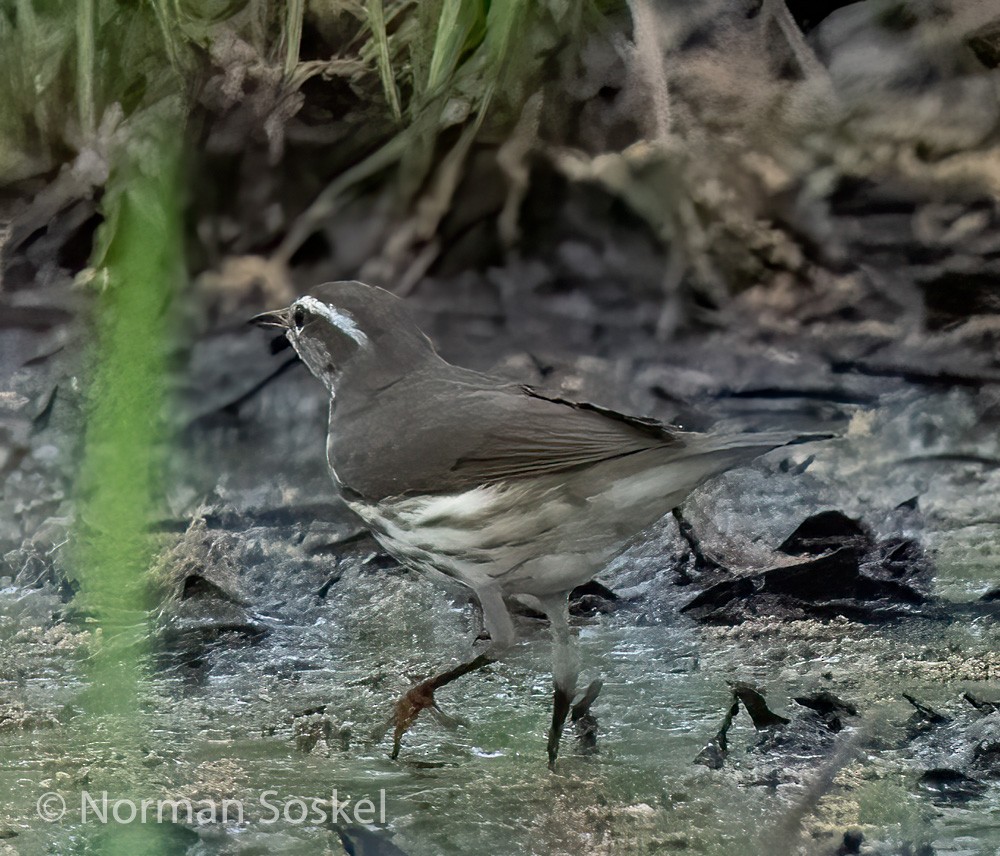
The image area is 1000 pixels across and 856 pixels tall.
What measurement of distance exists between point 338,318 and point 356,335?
0.04 meters

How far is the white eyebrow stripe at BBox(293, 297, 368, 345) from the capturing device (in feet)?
5.32

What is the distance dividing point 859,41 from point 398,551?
105cm

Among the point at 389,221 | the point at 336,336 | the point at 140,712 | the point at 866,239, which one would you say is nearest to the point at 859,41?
the point at 866,239

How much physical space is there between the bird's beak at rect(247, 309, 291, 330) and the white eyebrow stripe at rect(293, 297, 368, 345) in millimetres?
51

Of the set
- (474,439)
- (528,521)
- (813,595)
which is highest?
(474,439)

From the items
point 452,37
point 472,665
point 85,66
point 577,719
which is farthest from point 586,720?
point 85,66

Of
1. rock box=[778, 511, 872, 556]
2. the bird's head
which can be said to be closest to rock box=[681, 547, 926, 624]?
rock box=[778, 511, 872, 556]

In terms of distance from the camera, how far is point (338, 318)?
1.63m

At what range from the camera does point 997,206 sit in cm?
178

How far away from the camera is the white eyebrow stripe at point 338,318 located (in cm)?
162

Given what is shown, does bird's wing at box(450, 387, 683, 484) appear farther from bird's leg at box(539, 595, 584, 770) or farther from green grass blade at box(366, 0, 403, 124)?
green grass blade at box(366, 0, 403, 124)

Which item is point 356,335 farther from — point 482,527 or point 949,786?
point 949,786

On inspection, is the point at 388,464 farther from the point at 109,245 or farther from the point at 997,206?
the point at 997,206

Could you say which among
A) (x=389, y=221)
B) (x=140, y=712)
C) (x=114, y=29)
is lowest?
(x=140, y=712)
